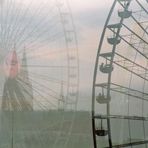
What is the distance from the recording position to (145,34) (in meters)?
4.05

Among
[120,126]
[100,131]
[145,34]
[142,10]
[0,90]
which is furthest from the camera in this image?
[145,34]

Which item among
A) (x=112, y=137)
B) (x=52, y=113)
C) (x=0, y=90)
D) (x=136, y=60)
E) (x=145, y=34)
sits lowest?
(x=112, y=137)

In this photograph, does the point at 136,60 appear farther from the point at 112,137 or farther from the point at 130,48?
the point at 112,137

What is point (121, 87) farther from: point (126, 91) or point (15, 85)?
point (15, 85)

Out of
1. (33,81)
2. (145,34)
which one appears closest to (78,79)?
(33,81)

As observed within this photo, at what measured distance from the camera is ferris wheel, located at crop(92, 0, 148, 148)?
313cm

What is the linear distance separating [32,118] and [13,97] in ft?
0.71

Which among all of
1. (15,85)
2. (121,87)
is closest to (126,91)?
(121,87)

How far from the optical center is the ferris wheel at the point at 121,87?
10.3ft

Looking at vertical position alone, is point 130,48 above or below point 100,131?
above

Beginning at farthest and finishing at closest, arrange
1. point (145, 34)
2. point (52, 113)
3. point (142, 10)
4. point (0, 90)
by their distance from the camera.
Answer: point (145, 34)
point (142, 10)
point (52, 113)
point (0, 90)

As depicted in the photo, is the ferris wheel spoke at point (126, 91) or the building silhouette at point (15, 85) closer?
the building silhouette at point (15, 85)

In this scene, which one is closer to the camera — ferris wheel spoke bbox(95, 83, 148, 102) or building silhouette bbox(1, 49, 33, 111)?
building silhouette bbox(1, 49, 33, 111)

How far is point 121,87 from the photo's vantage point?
134 inches
